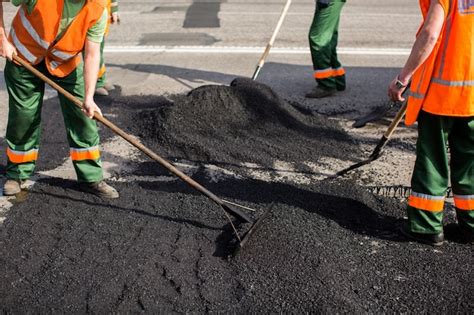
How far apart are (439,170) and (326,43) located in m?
3.16

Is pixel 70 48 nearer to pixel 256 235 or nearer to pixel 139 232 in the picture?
pixel 139 232

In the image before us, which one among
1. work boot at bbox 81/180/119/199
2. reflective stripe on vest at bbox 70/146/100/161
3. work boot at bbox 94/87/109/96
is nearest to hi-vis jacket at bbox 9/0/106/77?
reflective stripe on vest at bbox 70/146/100/161

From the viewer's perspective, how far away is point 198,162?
568cm

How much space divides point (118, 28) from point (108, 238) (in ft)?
21.0

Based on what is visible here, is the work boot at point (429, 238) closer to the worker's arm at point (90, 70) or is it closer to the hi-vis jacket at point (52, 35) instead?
the worker's arm at point (90, 70)

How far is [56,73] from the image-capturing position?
4641 mm

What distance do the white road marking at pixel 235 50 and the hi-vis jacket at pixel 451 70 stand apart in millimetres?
4943

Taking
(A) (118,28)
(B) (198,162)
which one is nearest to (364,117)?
(B) (198,162)

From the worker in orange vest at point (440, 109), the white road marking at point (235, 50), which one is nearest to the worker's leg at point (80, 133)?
the worker in orange vest at point (440, 109)

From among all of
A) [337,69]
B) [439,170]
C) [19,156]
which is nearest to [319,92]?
[337,69]

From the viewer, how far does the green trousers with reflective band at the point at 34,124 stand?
4691mm

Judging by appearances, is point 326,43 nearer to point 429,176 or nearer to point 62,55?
point 429,176

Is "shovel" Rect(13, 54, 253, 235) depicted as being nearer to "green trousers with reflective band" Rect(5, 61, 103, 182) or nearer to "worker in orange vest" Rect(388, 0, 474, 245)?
"green trousers with reflective band" Rect(5, 61, 103, 182)

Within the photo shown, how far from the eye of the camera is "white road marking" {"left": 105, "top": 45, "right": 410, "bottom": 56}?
9.06 m
